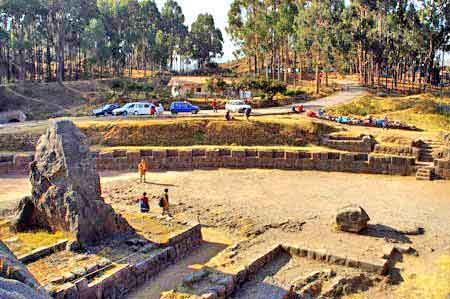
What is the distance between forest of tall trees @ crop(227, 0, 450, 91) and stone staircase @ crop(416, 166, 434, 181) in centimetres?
3004

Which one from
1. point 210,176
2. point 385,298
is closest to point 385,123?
point 210,176

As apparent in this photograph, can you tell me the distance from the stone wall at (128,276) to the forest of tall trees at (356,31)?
136 ft

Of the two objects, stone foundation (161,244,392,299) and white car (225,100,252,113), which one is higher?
white car (225,100,252,113)

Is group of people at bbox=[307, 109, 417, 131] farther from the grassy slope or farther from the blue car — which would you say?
the blue car

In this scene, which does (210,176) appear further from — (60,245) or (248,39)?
(248,39)

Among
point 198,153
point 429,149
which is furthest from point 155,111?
point 429,149

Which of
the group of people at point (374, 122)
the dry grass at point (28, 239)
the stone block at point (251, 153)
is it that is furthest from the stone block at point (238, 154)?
the dry grass at point (28, 239)

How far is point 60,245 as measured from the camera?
13.0 metres

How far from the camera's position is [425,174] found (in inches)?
926

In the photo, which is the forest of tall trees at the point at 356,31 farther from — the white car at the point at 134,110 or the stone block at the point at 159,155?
the stone block at the point at 159,155

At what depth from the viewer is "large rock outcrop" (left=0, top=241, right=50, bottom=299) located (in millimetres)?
4571

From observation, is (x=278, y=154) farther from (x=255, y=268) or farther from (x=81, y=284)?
(x=81, y=284)

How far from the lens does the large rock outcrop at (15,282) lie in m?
4.57

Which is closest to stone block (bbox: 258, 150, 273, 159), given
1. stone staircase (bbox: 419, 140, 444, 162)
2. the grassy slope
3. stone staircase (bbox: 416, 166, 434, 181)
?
stone staircase (bbox: 416, 166, 434, 181)
